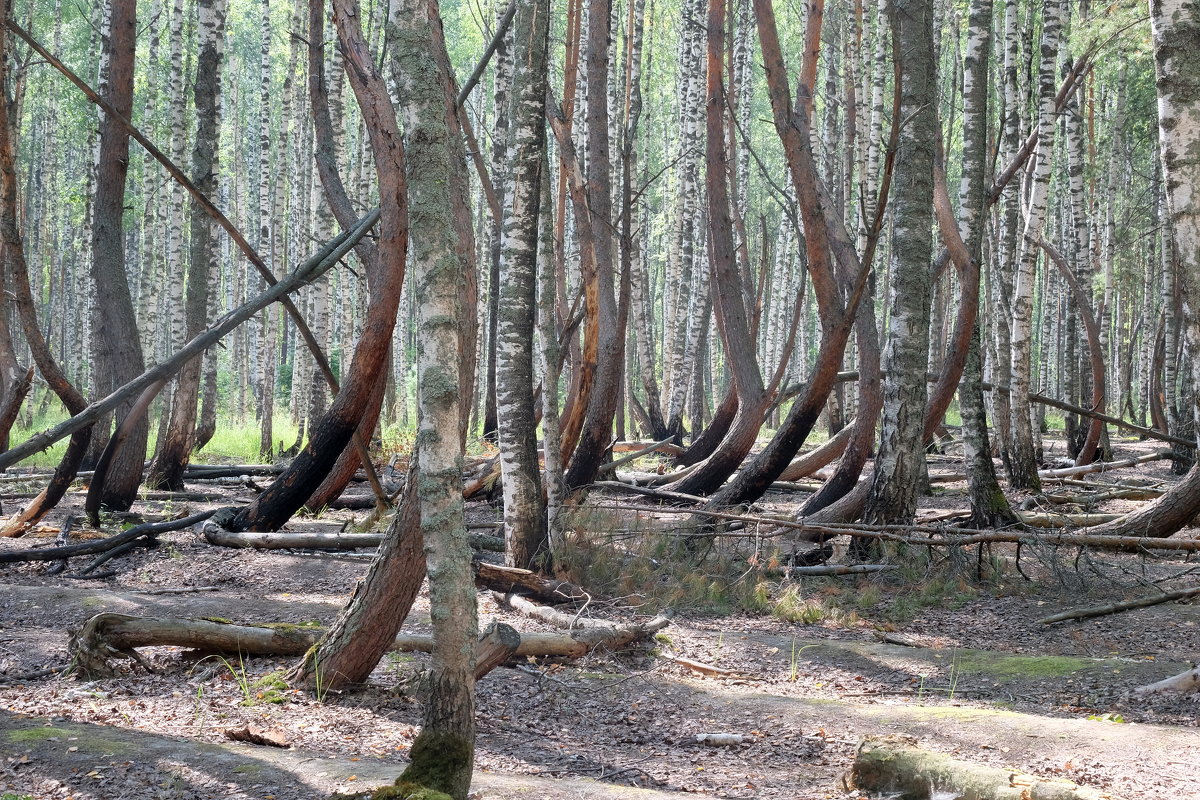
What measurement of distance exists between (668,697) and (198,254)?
8.47 m

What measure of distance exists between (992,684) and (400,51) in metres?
Result: 4.25

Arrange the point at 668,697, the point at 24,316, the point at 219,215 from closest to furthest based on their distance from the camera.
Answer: the point at 668,697
the point at 219,215
the point at 24,316

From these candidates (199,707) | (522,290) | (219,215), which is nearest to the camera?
(199,707)

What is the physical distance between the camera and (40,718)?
385 cm

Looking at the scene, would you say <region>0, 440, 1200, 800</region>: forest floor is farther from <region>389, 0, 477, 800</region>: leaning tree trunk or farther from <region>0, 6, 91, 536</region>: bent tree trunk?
<region>0, 6, 91, 536</region>: bent tree trunk

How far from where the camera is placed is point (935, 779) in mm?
3463

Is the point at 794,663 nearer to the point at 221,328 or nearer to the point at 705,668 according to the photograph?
the point at 705,668

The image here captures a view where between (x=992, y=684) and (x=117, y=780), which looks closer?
(x=117, y=780)

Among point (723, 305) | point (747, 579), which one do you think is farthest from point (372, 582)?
point (723, 305)

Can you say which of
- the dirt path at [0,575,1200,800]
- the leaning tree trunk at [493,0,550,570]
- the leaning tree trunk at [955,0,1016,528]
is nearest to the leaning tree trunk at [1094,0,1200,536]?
the dirt path at [0,575,1200,800]

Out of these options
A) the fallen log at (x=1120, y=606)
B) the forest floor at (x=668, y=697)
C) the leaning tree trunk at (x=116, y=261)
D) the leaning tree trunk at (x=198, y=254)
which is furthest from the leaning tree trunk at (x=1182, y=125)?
the leaning tree trunk at (x=198, y=254)

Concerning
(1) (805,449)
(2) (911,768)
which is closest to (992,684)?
(2) (911,768)

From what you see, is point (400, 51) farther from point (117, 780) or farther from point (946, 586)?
point (946, 586)

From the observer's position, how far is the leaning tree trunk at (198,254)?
10.4 meters
